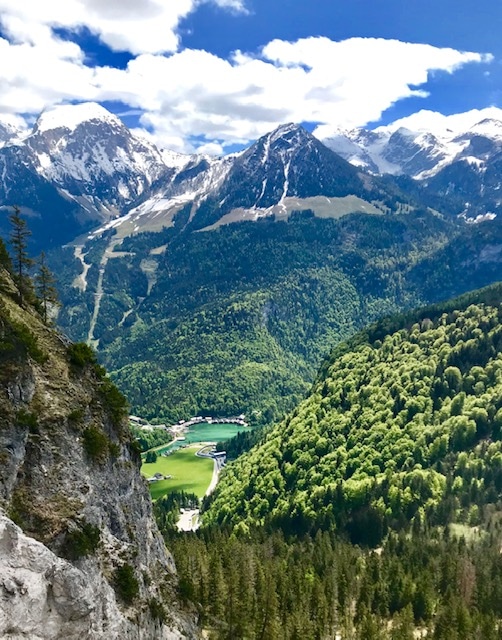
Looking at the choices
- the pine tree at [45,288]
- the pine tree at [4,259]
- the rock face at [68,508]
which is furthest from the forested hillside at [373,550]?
the pine tree at [4,259]

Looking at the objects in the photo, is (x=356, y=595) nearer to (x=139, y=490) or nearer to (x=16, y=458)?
(x=139, y=490)

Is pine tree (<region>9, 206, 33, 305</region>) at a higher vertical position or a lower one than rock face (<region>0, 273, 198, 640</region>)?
higher

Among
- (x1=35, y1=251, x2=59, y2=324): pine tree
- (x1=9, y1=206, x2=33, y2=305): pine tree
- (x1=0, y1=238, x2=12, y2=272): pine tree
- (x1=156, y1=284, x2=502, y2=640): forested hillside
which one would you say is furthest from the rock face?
(x1=156, y1=284, x2=502, y2=640): forested hillside

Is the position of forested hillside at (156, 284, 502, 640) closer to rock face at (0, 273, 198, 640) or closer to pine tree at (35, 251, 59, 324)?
rock face at (0, 273, 198, 640)

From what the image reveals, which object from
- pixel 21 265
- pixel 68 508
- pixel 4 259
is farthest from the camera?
pixel 21 265

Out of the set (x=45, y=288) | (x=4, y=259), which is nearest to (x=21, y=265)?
(x=4, y=259)

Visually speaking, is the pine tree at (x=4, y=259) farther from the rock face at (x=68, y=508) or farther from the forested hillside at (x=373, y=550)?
the forested hillside at (x=373, y=550)

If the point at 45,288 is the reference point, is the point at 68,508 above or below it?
below

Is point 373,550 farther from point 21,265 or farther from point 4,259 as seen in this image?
point 4,259
